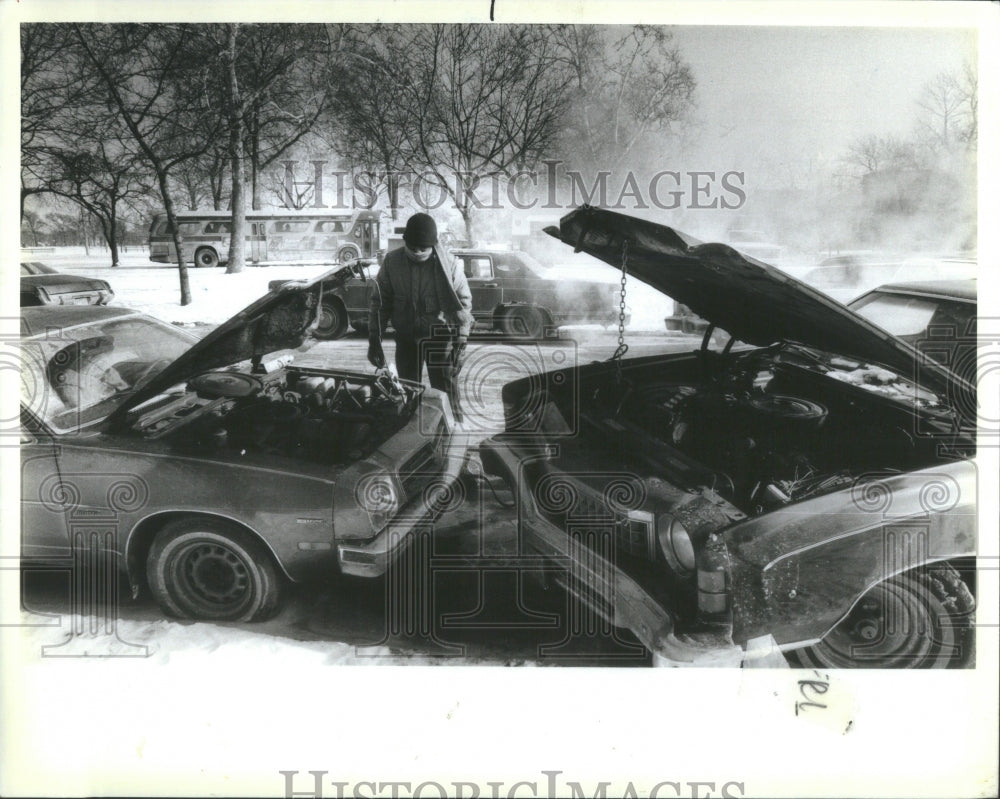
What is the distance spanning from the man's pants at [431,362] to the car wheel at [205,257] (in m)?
0.95

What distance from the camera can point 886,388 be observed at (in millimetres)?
3973

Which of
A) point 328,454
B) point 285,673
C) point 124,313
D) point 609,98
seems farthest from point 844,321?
point 124,313

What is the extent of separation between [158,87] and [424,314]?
1.63 m

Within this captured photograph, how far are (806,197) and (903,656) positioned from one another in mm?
2199

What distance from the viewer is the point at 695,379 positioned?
4.10 meters

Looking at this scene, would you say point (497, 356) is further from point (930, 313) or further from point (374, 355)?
point (930, 313)

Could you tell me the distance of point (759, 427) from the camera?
399 cm

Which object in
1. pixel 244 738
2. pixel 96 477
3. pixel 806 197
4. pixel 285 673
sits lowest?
pixel 244 738

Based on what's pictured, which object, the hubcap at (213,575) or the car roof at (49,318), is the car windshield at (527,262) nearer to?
the hubcap at (213,575)

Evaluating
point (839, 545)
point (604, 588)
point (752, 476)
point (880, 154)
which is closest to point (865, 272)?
point (880, 154)

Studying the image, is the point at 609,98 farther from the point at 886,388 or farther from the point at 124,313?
the point at 124,313

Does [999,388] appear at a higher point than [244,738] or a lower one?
higher

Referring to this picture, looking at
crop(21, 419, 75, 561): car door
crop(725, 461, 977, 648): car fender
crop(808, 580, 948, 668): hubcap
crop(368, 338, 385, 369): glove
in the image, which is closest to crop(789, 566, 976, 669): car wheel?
crop(808, 580, 948, 668): hubcap

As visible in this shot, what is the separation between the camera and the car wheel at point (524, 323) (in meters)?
4.04
